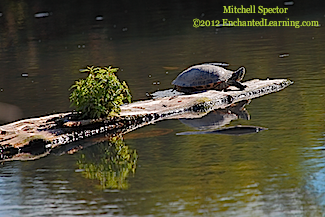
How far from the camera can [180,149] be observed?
9.71 metres

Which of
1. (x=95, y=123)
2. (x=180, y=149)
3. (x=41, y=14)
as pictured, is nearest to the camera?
(x=180, y=149)

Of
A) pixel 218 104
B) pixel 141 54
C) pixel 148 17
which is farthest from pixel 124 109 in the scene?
pixel 148 17

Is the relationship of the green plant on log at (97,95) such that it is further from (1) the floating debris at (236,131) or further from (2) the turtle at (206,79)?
(2) the turtle at (206,79)

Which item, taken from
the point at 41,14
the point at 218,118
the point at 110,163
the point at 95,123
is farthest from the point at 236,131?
the point at 41,14

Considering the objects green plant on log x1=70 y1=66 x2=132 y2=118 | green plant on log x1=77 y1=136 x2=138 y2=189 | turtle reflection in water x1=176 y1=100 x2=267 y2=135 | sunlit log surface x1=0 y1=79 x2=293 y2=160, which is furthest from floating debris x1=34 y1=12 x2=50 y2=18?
green plant on log x1=77 y1=136 x2=138 y2=189

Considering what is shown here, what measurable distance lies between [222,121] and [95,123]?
2.54 m

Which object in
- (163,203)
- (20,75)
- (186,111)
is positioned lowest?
(163,203)

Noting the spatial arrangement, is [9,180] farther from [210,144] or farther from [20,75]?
[20,75]

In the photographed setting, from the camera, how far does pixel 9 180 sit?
28.9 feet

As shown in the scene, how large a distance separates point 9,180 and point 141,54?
1495cm

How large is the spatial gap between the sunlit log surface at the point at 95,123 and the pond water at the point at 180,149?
0.44m

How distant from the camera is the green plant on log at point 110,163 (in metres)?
8.48

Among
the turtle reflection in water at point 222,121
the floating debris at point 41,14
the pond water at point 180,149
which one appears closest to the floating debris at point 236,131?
the turtle reflection in water at point 222,121

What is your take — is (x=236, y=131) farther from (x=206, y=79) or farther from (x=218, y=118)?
(x=206, y=79)
